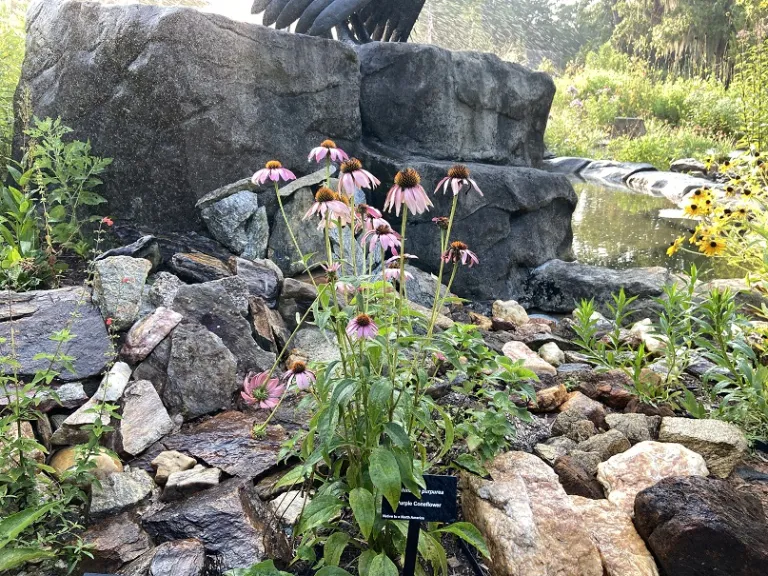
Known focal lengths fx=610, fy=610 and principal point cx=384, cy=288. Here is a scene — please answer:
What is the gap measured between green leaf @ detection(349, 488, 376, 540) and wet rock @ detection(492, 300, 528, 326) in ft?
9.78

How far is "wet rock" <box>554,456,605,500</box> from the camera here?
2.08m

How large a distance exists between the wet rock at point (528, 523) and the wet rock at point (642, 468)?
0.67 feet

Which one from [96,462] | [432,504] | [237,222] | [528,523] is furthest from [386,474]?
[237,222]

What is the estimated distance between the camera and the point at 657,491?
6.01 feet

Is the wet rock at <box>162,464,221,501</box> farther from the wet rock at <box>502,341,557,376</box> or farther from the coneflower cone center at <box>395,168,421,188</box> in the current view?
the wet rock at <box>502,341,557,376</box>

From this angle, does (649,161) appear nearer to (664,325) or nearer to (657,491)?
(664,325)

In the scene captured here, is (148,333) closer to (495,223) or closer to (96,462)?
(96,462)

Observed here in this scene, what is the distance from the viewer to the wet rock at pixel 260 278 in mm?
3324

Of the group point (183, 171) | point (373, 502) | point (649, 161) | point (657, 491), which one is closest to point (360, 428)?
point (373, 502)

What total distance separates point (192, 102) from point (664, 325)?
3.14 m

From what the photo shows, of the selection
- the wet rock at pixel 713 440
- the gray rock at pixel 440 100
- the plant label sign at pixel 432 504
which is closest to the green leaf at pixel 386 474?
the plant label sign at pixel 432 504

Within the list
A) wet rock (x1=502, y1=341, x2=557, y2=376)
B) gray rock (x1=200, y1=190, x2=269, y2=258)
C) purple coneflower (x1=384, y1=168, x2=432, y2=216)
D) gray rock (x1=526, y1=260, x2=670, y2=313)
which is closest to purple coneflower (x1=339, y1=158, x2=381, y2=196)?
purple coneflower (x1=384, y1=168, x2=432, y2=216)

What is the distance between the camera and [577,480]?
208 centimetres

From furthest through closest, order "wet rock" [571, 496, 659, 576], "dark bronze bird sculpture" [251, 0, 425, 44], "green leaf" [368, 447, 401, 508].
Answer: "dark bronze bird sculpture" [251, 0, 425, 44], "wet rock" [571, 496, 659, 576], "green leaf" [368, 447, 401, 508]
